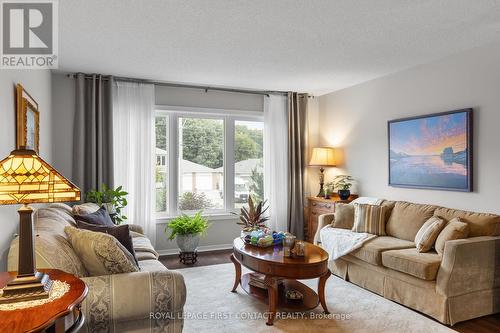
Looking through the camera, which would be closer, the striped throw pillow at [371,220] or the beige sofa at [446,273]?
the beige sofa at [446,273]

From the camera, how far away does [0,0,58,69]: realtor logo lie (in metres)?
2.50

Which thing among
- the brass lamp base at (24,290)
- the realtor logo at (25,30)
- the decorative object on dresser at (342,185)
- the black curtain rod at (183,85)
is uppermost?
the black curtain rod at (183,85)

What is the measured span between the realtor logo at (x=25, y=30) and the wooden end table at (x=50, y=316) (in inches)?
65.0

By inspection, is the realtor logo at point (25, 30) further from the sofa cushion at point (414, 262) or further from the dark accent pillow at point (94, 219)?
the sofa cushion at point (414, 262)

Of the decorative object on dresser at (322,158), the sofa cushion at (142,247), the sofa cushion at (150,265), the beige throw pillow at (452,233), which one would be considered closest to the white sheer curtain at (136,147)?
the sofa cushion at (142,247)

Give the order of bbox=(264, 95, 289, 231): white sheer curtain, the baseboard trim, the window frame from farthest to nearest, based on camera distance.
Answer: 1. bbox=(264, 95, 289, 231): white sheer curtain
2. the window frame
3. the baseboard trim

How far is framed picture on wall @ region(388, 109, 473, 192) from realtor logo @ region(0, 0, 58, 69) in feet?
12.9

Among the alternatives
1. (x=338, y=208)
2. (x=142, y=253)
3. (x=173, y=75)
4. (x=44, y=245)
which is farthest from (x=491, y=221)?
(x=173, y=75)

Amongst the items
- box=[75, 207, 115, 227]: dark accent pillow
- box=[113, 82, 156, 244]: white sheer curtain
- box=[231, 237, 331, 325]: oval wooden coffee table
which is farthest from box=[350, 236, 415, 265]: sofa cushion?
box=[113, 82, 156, 244]: white sheer curtain

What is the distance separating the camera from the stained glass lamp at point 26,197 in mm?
1449

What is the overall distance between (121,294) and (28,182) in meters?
Answer: 0.88

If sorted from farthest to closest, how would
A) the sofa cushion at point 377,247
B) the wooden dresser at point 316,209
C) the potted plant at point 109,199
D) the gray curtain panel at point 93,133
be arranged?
the wooden dresser at point 316,209 → the gray curtain panel at point 93,133 → the potted plant at point 109,199 → the sofa cushion at point 377,247

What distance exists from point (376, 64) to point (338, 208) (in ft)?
6.06

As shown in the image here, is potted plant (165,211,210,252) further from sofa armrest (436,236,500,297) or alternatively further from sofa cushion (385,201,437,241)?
sofa armrest (436,236,500,297)
